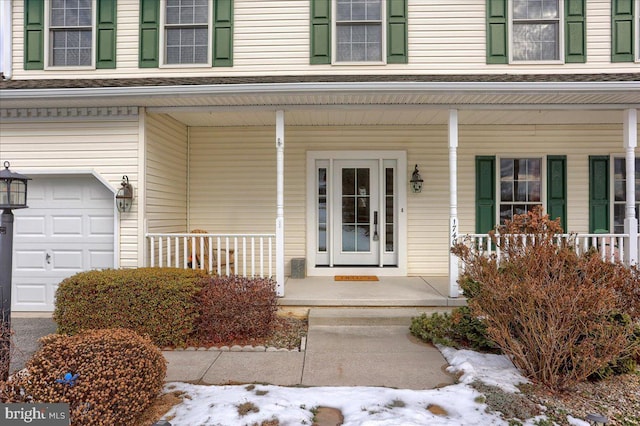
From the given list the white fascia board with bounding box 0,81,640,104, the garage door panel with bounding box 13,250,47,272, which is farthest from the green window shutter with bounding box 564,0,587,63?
the garage door panel with bounding box 13,250,47,272

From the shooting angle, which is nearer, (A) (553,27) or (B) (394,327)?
(B) (394,327)

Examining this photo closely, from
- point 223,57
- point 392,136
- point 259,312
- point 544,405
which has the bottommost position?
point 544,405

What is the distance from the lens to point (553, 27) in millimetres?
6461

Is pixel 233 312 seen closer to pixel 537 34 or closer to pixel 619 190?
pixel 537 34

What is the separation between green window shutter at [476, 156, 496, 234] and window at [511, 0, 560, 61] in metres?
1.80

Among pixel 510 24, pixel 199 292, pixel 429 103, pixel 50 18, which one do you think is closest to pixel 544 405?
pixel 199 292

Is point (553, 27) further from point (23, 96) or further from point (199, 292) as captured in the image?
point (23, 96)

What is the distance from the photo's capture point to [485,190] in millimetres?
6953

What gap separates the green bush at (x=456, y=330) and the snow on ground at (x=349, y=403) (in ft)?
1.87

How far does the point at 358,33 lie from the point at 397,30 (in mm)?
650

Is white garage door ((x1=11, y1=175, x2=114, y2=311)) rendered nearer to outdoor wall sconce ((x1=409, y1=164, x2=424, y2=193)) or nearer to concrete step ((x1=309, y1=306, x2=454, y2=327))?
concrete step ((x1=309, y1=306, x2=454, y2=327))

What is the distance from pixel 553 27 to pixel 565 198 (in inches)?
115

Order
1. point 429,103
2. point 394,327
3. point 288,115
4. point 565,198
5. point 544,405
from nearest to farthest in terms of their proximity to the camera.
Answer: point 544,405
point 394,327
point 429,103
point 288,115
point 565,198

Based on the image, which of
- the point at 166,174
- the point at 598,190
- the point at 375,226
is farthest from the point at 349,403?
the point at 598,190
